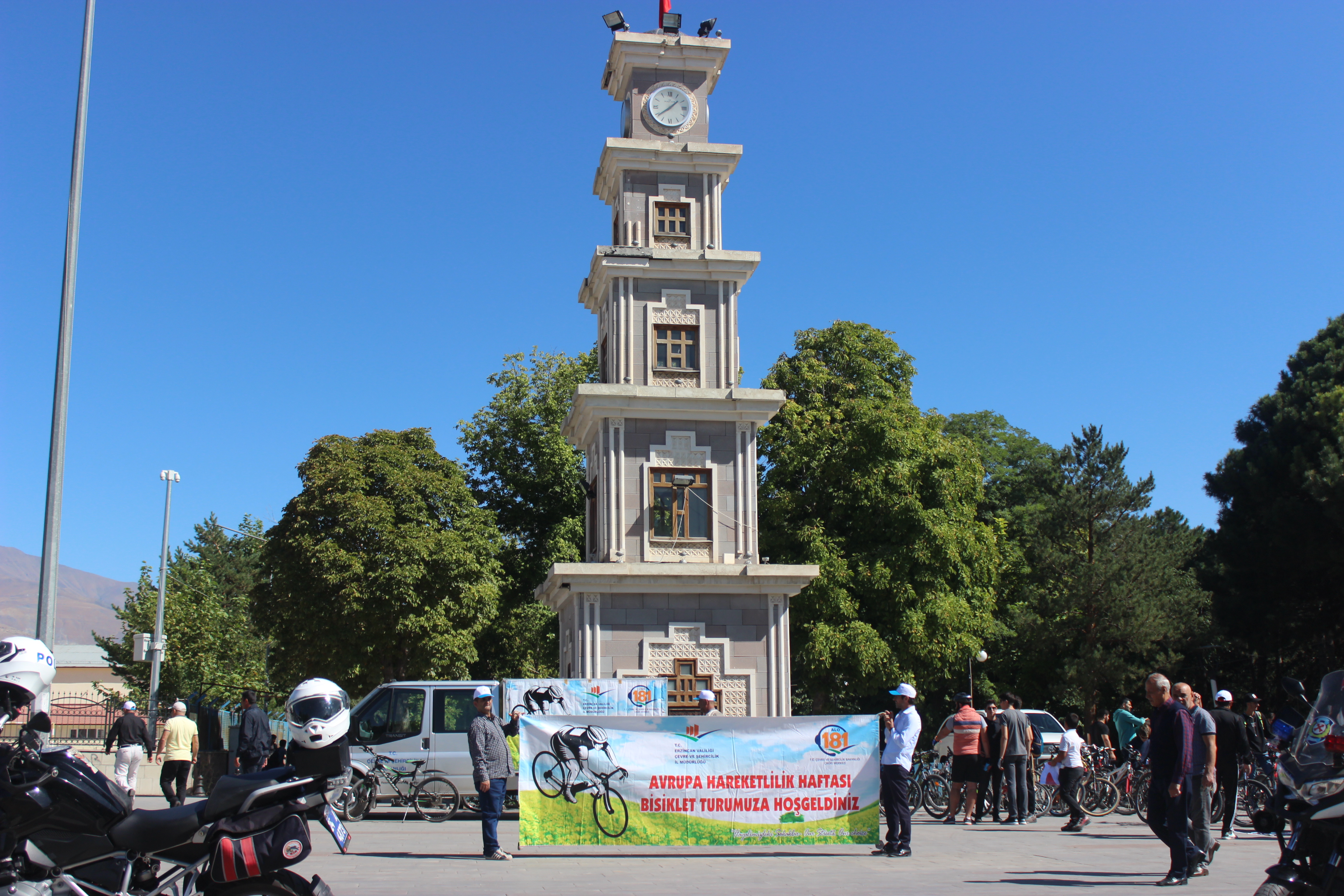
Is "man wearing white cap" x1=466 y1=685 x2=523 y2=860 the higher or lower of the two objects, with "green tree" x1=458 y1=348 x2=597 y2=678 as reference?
lower

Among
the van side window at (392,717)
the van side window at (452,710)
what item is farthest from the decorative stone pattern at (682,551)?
the van side window at (392,717)

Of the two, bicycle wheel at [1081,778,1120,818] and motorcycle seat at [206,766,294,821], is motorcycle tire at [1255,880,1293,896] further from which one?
bicycle wheel at [1081,778,1120,818]

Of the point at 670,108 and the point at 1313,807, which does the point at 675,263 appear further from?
the point at 1313,807

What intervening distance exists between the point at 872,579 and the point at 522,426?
1471 centimetres

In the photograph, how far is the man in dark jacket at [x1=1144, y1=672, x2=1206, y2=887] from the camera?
10.9 metres

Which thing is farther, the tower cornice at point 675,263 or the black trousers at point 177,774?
the tower cornice at point 675,263

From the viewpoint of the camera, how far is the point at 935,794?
777 inches

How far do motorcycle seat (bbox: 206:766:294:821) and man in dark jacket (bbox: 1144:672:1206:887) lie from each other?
26.4 feet

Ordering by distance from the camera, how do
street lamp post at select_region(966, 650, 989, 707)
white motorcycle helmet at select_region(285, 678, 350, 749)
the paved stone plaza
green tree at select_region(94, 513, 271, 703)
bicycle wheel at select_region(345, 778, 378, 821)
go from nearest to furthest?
white motorcycle helmet at select_region(285, 678, 350, 749), the paved stone plaza, bicycle wheel at select_region(345, 778, 378, 821), street lamp post at select_region(966, 650, 989, 707), green tree at select_region(94, 513, 271, 703)

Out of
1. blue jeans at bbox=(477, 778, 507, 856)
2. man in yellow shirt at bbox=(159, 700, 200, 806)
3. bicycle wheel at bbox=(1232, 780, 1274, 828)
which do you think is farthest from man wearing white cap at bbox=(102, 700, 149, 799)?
bicycle wheel at bbox=(1232, 780, 1274, 828)

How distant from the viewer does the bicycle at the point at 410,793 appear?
19.2m

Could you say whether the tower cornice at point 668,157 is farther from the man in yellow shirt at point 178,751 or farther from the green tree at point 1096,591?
the green tree at point 1096,591

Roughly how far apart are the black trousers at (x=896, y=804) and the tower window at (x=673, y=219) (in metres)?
16.2

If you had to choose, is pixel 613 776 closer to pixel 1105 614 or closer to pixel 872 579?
pixel 872 579
